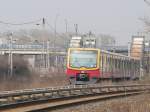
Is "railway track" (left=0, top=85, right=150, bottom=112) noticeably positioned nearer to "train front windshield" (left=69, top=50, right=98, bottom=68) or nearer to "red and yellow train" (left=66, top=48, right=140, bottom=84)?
"red and yellow train" (left=66, top=48, right=140, bottom=84)

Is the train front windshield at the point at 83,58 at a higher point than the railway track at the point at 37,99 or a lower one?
higher

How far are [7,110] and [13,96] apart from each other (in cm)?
477

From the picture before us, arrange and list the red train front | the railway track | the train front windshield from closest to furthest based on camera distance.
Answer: the railway track → the red train front → the train front windshield

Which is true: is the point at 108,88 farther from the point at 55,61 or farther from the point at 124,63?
the point at 55,61

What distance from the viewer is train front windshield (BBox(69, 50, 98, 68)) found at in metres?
40.1

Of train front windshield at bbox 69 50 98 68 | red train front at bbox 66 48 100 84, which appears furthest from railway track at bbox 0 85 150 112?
train front windshield at bbox 69 50 98 68

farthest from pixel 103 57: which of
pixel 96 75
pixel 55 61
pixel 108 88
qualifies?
pixel 55 61

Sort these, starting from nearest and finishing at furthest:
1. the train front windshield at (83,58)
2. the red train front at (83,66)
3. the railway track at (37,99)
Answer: the railway track at (37,99), the red train front at (83,66), the train front windshield at (83,58)

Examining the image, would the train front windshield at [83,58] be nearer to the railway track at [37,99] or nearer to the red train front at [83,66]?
the red train front at [83,66]

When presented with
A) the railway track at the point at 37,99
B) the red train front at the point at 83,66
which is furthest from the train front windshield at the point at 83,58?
the railway track at the point at 37,99

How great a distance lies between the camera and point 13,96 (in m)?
22.2

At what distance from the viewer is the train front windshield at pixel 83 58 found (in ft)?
131

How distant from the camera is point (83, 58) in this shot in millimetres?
40344

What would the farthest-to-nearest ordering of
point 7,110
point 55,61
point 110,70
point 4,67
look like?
point 55,61, point 4,67, point 110,70, point 7,110
